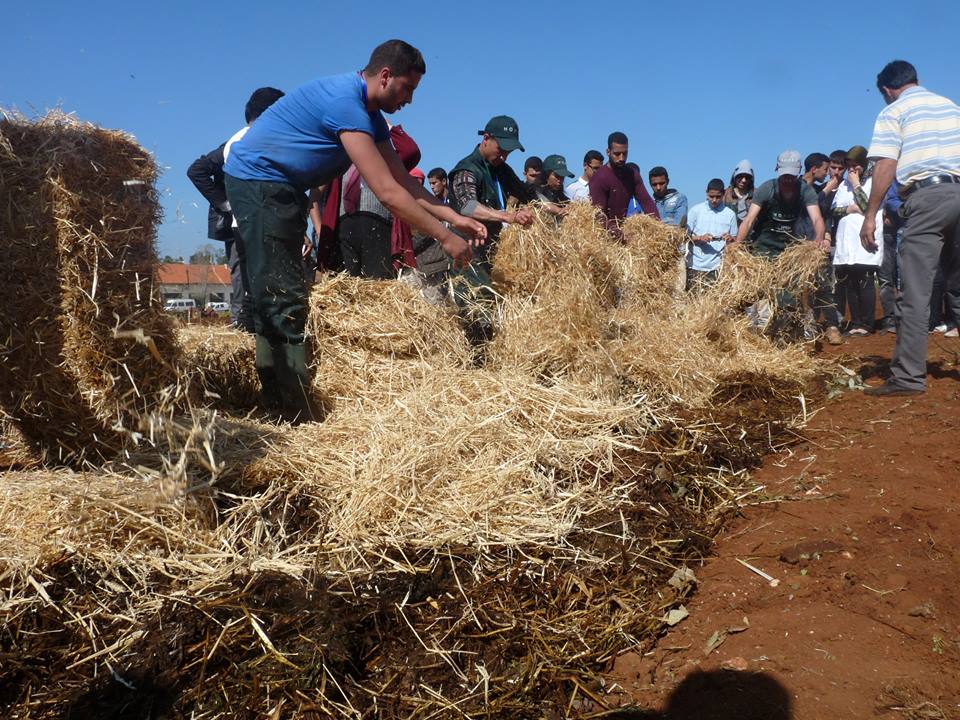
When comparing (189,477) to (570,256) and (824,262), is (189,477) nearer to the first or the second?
(570,256)

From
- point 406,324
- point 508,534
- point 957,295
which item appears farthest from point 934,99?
point 508,534

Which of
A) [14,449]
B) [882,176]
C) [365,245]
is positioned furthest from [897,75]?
[14,449]

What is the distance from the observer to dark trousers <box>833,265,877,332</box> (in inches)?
344

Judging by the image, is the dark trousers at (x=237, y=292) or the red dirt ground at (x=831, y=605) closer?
the red dirt ground at (x=831, y=605)

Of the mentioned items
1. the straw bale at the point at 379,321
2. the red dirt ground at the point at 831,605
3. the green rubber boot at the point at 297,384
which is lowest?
the red dirt ground at the point at 831,605

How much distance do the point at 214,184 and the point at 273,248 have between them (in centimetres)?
177

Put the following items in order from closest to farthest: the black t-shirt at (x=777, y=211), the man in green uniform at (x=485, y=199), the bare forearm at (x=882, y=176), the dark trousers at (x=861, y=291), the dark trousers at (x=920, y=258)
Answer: the dark trousers at (x=920, y=258) < the bare forearm at (x=882, y=176) < the man in green uniform at (x=485, y=199) < the black t-shirt at (x=777, y=211) < the dark trousers at (x=861, y=291)

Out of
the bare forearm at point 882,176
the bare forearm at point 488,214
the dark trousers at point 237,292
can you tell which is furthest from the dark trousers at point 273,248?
the bare forearm at point 882,176

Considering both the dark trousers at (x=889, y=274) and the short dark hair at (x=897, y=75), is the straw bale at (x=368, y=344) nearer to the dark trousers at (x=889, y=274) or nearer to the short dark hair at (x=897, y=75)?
the short dark hair at (x=897, y=75)

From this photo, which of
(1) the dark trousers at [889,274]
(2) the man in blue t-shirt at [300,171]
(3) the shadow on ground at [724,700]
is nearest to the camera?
(3) the shadow on ground at [724,700]

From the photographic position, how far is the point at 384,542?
2984mm

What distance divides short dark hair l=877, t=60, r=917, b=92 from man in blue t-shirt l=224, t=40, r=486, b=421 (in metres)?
3.25

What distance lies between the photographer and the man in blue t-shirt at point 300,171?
402 cm

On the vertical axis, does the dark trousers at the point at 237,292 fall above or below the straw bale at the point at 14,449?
above
